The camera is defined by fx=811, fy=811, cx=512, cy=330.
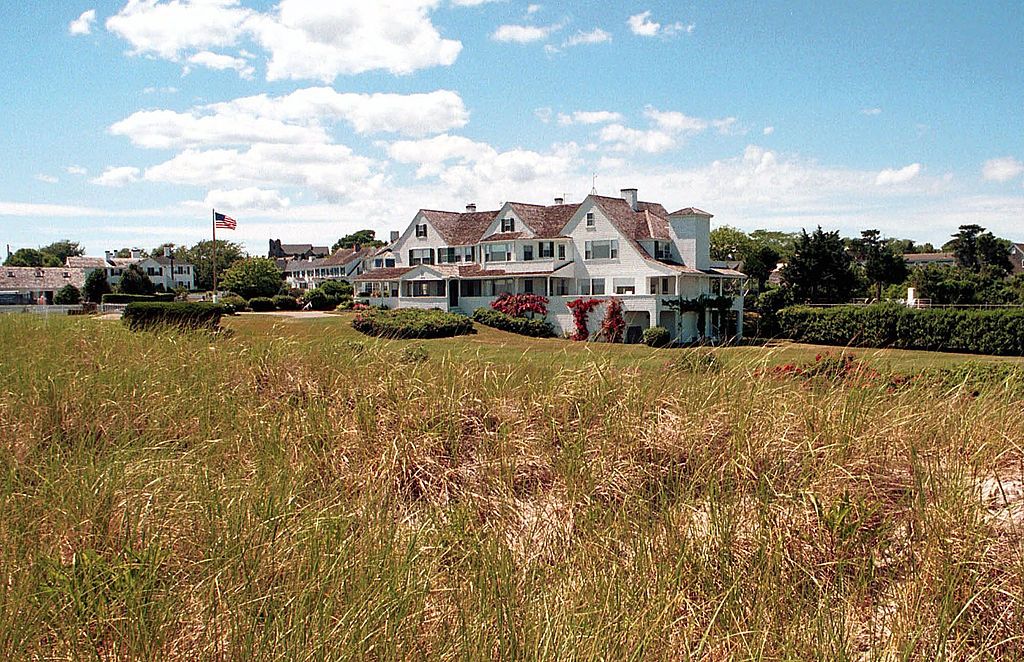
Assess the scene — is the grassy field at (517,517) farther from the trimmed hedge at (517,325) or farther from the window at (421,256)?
the window at (421,256)

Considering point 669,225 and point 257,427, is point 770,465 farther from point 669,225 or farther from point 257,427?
point 669,225

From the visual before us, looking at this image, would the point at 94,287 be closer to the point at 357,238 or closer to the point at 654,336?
the point at 654,336

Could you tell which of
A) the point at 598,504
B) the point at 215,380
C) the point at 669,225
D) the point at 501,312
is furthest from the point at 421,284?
the point at 598,504

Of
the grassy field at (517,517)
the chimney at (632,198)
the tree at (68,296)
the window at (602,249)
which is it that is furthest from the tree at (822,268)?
the tree at (68,296)

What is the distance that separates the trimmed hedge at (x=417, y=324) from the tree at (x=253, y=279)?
31989mm

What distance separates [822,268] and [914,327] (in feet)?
74.2

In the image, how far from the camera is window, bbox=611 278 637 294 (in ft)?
146

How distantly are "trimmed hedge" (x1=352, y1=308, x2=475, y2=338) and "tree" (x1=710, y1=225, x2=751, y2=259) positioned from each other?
54670mm

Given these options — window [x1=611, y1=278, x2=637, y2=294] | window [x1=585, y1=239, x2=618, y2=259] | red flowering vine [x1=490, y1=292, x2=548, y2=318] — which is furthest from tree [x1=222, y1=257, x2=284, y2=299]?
window [x1=611, y1=278, x2=637, y2=294]

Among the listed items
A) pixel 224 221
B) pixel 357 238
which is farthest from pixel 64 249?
pixel 224 221

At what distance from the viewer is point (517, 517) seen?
190 inches

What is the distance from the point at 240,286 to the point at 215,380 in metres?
64.9

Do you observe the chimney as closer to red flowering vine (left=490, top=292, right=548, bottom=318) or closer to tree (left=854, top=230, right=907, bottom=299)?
red flowering vine (left=490, top=292, right=548, bottom=318)

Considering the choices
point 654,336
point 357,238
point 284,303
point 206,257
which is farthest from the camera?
Result: point 357,238
